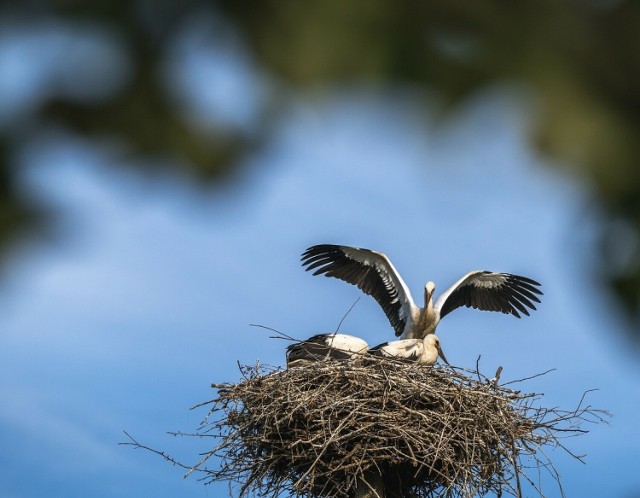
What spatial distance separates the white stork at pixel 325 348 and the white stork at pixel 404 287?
156 cm

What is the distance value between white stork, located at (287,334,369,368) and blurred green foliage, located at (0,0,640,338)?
691cm

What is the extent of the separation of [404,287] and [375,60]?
354 inches

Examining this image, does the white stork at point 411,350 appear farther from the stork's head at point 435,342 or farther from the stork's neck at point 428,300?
the stork's neck at point 428,300

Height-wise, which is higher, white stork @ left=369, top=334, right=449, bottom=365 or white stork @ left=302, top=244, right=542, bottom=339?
white stork @ left=302, top=244, right=542, bottom=339

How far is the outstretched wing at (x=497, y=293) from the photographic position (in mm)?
10430

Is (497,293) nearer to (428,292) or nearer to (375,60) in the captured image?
(428,292)

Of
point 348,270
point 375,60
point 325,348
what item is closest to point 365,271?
point 348,270

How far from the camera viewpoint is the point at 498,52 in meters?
0.95

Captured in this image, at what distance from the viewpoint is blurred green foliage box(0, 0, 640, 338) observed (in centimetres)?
92

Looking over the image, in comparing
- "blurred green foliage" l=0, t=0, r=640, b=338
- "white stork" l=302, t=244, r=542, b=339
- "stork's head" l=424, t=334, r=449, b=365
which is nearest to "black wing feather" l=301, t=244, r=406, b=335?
"white stork" l=302, t=244, r=542, b=339

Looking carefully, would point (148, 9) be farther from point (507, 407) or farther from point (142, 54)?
point (507, 407)

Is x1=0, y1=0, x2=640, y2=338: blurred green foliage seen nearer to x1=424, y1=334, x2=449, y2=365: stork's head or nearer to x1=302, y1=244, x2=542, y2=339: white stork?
x1=424, y1=334, x2=449, y2=365: stork's head

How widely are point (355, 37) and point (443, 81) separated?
4.0 inches

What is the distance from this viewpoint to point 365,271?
1031 cm
